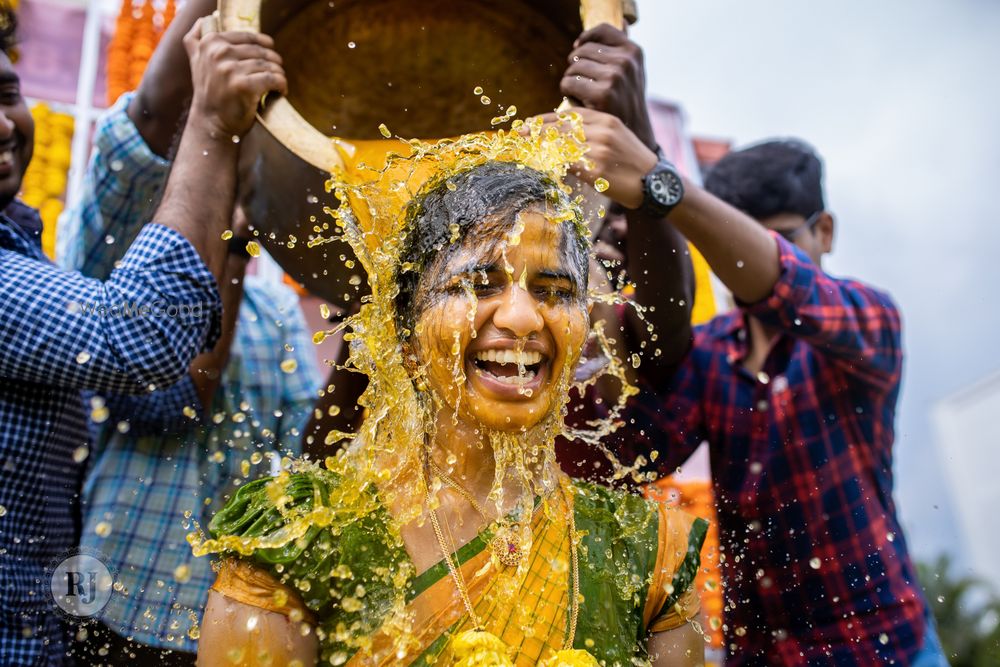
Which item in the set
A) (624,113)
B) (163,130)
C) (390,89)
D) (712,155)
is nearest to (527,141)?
(624,113)

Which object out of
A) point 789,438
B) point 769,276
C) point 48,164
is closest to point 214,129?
point 769,276

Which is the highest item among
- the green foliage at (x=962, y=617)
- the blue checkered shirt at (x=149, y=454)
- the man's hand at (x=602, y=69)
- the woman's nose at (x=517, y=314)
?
the man's hand at (x=602, y=69)

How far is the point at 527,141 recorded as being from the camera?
166 cm

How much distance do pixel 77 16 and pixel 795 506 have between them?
228 inches

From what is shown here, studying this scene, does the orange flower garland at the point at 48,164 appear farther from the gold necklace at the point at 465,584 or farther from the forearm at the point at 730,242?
the gold necklace at the point at 465,584

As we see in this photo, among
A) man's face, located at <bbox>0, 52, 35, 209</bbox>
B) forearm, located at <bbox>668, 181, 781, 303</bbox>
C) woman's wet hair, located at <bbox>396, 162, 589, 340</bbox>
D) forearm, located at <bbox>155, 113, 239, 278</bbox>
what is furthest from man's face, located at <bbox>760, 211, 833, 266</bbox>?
man's face, located at <bbox>0, 52, 35, 209</bbox>

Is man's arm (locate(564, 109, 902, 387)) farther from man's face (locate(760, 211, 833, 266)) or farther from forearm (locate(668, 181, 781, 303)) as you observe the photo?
man's face (locate(760, 211, 833, 266))

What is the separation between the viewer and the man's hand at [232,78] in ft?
5.85

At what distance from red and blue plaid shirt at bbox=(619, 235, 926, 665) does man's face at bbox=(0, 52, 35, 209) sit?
161cm

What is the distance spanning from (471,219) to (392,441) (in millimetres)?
416

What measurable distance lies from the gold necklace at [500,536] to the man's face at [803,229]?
157 centimetres

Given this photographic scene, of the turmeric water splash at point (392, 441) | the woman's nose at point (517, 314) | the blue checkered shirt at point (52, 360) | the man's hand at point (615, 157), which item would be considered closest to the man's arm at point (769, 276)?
the man's hand at point (615, 157)

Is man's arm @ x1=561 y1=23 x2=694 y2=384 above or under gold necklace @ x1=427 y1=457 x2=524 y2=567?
above

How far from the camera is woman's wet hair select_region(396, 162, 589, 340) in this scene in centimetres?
144
